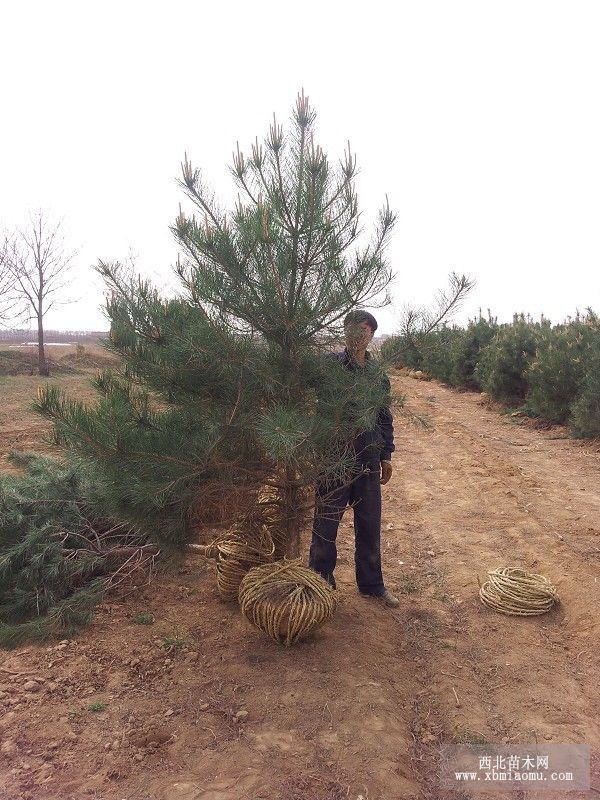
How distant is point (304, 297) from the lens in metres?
2.99

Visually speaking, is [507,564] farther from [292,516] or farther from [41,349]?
[41,349]

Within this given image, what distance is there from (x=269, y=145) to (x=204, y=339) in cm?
100

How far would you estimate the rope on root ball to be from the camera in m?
3.92

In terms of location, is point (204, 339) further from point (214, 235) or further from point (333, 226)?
point (333, 226)

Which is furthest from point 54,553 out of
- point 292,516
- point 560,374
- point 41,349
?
point 41,349

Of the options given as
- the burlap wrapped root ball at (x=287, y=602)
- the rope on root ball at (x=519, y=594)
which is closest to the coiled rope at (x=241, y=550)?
the burlap wrapped root ball at (x=287, y=602)

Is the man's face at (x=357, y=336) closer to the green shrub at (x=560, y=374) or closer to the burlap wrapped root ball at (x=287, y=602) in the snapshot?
the burlap wrapped root ball at (x=287, y=602)

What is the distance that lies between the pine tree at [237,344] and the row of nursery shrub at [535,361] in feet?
1.25

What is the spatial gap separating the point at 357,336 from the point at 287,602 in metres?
1.42

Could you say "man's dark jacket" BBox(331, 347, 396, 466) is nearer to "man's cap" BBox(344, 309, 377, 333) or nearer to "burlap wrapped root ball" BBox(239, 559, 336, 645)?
"man's cap" BBox(344, 309, 377, 333)

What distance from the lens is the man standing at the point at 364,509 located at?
3.63 meters

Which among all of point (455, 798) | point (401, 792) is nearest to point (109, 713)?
point (401, 792)

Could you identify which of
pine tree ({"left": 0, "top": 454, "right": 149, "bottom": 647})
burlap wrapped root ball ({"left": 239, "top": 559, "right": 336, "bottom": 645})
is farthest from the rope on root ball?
pine tree ({"left": 0, "top": 454, "right": 149, "bottom": 647})

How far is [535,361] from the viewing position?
1272 centimetres
